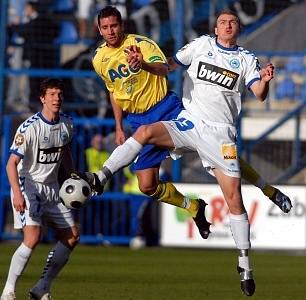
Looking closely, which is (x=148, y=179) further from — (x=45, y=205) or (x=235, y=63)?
(x=235, y=63)

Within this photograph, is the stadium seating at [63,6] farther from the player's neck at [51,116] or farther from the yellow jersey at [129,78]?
the player's neck at [51,116]

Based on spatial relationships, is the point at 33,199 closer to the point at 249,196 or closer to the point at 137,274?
the point at 137,274

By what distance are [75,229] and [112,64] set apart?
1776 millimetres

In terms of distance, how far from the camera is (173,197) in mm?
13188

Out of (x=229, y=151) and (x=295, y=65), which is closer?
(x=229, y=151)

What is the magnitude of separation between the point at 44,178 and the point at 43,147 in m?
0.31

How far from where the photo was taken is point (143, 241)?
22641 mm

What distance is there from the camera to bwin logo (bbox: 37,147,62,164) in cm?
1256

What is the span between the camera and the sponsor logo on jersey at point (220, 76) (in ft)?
40.7

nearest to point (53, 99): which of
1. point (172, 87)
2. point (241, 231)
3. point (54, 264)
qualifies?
point (54, 264)

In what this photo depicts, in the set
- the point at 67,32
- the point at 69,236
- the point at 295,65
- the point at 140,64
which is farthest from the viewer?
the point at 67,32

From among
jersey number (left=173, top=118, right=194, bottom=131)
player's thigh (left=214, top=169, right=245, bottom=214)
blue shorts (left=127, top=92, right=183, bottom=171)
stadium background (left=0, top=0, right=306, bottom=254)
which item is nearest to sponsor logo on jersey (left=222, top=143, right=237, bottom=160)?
player's thigh (left=214, top=169, right=245, bottom=214)

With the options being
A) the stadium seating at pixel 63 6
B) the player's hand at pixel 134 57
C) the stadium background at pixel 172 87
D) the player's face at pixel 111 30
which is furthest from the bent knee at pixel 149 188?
the stadium seating at pixel 63 6

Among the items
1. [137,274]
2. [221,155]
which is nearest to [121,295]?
[221,155]
